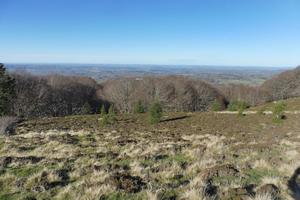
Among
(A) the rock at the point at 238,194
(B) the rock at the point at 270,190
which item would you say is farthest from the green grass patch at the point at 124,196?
(B) the rock at the point at 270,190

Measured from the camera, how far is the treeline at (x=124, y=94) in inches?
2542

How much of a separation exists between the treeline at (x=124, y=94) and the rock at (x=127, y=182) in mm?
51229

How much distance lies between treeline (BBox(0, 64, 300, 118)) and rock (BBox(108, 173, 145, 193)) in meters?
51.2

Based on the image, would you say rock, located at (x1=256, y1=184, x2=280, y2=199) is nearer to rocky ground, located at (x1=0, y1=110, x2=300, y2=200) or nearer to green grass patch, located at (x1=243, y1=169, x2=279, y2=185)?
rocky ground, located at (x1=0, y1=110, x2=300, y2=200)

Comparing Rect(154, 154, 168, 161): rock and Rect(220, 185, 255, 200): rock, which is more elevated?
Rect(220, 185, 255, 200): rock

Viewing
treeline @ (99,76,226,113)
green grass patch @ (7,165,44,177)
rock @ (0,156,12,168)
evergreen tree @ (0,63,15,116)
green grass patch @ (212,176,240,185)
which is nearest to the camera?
green grass patch @ (212,176,240,185)

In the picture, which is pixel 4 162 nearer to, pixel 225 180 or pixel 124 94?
pixel 225 180

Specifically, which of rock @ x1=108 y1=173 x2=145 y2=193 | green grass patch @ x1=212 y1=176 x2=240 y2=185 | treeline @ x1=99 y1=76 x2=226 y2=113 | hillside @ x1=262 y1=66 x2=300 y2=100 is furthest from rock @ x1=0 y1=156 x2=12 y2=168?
hillside @ x1=262 y1=66 x2=300 y2=100

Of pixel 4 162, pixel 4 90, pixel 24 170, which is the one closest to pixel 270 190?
pixel 24 170

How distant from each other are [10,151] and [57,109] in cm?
6180

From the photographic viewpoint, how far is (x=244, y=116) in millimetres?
31578

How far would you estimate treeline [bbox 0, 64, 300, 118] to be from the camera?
212ft

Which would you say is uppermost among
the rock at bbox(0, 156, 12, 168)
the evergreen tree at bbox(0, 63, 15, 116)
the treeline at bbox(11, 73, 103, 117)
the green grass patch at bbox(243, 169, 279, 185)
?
the green grass patch at bbox(243, 169, 279, 185)

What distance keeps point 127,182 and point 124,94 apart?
2613 inches
